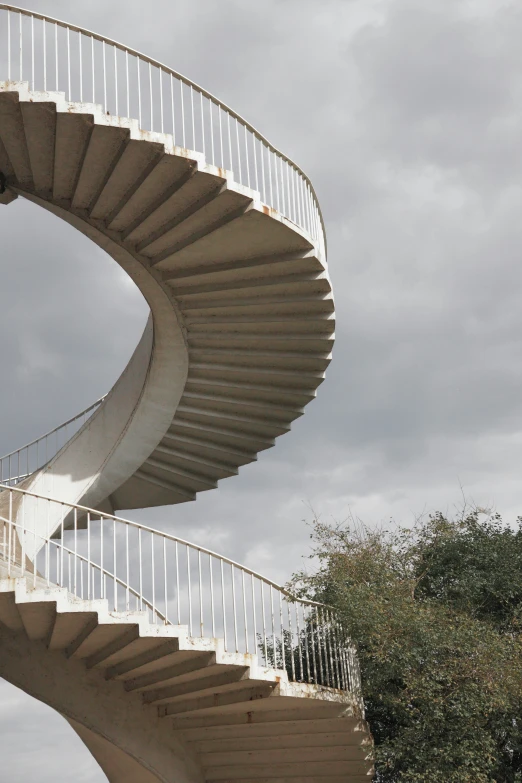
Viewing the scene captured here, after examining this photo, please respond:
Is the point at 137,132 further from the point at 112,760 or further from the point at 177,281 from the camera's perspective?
the point at 112,760

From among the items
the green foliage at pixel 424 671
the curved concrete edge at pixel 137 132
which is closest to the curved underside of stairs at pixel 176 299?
the curved concrete edge at pixel 137 132

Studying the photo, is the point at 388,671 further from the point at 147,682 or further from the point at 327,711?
the point at 147,682

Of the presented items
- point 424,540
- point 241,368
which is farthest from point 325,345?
point 424,540

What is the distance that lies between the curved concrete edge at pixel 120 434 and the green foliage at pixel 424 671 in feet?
9.93

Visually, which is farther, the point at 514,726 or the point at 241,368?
the point at 241,368

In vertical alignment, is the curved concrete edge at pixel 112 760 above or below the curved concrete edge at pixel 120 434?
below

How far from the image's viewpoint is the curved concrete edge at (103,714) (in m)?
12.0

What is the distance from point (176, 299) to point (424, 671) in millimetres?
5439

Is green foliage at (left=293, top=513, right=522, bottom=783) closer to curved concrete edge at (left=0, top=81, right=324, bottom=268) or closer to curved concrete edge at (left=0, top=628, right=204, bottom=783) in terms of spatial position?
curved concrete edge at (left=0, top=628, right=204, bottom=783)

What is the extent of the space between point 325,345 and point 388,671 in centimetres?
417

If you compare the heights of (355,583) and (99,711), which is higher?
(355,583)

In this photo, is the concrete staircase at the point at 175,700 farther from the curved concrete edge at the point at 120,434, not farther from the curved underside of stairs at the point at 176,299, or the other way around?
the curved underside of stairs at the point at 176,299

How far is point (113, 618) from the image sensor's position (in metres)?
10.1

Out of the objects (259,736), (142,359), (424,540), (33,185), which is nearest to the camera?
(33,185)
